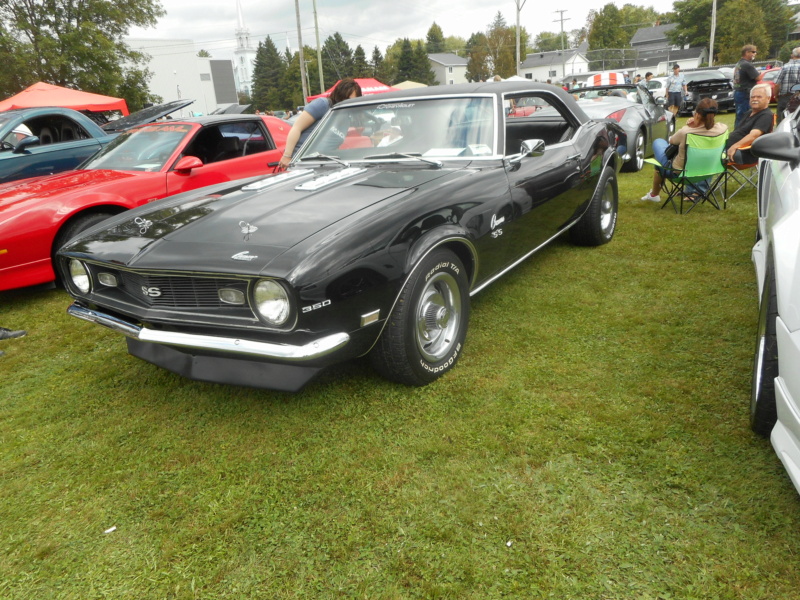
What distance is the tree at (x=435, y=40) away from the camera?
350 feet

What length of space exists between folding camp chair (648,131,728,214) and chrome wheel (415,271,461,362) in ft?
13.5

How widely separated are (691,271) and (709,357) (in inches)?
61.4

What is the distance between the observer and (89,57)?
2248 centimetres

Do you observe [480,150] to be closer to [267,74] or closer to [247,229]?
[247,229]

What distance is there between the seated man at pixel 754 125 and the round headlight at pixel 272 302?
567cm

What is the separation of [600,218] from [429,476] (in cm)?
355

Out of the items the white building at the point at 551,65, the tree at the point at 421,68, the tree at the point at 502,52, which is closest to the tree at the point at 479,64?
the tree at the point at 502,52

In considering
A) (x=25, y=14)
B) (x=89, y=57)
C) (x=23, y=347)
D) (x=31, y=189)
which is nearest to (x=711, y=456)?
(x=23, y=347)

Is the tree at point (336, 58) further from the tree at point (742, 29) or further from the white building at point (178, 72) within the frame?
the tree at point (742, 29)

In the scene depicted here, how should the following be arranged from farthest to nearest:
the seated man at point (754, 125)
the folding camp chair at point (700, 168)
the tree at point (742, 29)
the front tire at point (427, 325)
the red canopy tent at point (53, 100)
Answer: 1. the tree at point (742, 29)
2. the red canopy tent at point (53, 100)
3. the seated man at point (754, 125)
4. the folding camp chair at point (700, 168)
5. the front tire at point (427, 325)

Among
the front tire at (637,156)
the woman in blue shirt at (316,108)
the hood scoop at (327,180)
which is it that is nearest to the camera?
the hood scoop at (327,180)

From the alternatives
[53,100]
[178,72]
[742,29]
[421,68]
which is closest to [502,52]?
[421,68]

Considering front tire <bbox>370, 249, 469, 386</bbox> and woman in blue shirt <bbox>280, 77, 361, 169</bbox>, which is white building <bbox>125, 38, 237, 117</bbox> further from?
front tire <bbox>370, 249, 469, 386</bbox>

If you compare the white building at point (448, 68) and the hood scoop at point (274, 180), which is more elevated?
the white building at point (448, 68)
